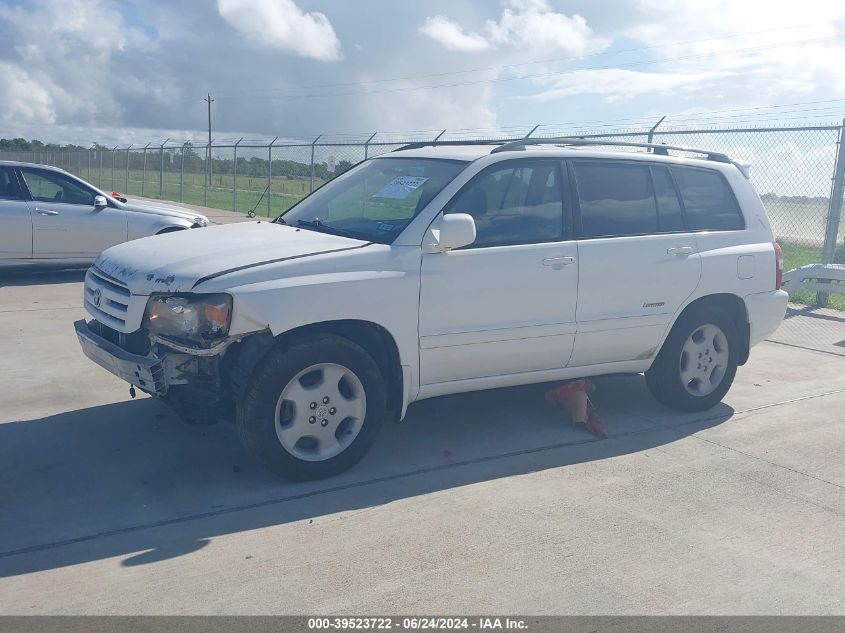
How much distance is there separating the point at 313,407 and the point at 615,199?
2.55m

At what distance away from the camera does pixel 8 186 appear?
1114 centimetres

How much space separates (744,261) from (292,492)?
146 inches

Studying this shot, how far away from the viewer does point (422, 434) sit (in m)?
5.71

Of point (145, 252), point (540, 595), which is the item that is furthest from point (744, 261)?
point (145, 252)

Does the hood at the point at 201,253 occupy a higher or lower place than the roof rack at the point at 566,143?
lower

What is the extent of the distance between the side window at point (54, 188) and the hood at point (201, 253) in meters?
6.61

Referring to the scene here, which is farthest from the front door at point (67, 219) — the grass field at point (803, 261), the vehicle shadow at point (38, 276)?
the grass field at point (803, 261)

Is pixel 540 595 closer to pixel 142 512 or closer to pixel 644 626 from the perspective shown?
pixel 644 626

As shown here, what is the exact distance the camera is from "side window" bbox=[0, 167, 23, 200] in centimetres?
1111

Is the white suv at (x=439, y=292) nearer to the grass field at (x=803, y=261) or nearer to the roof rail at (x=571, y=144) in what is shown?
the roof rail at (x=571, y=144)

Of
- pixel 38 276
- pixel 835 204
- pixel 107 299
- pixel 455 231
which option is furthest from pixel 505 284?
pixel 38 276

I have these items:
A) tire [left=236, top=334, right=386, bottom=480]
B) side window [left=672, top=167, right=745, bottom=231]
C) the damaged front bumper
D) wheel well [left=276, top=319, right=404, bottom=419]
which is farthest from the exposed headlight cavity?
side window [left=672, top=167, right=745, bottom=231]

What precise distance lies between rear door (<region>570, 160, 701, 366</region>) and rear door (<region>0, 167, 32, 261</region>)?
7907mm

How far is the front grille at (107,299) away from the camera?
15.6 ft
